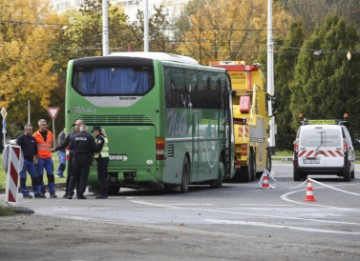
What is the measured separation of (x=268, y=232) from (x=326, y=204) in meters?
8.10

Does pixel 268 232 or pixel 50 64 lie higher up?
pixel 50 64

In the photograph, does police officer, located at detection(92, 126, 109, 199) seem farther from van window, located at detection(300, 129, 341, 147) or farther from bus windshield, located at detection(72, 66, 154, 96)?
van window, located at detection(300, 129, 341, 147)

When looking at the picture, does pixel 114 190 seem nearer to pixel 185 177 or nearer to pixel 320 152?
pixel 185 177

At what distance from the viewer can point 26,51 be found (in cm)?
7969

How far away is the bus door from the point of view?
31.1 metres

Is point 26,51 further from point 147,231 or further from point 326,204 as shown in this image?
point 147,231

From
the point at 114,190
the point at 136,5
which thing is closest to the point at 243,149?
the point at 114,190

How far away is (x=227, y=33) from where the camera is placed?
77.2 meters

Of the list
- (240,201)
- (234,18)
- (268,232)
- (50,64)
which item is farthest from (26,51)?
(268,232)

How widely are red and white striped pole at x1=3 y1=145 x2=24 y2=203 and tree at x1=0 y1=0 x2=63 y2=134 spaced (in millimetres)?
55891

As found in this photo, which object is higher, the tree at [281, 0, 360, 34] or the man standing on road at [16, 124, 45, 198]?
the tree at [281, 0, 360, 34]

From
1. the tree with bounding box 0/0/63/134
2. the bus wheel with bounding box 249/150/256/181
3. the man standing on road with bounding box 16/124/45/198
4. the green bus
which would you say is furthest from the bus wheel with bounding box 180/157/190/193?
the tree with bounding box 0/0/63/134

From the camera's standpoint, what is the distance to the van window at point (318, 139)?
39.0 m

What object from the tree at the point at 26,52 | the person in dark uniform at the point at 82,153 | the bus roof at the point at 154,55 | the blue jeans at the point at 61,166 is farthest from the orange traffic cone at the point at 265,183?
the tree at the point at 26,52
